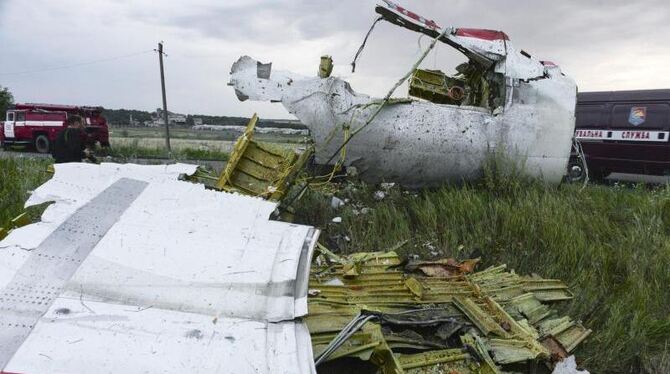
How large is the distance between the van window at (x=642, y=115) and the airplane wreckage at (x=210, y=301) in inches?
363

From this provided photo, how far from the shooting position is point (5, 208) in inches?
187

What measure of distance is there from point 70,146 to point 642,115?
36.9 feet

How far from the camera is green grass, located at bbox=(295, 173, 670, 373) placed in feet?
12.0

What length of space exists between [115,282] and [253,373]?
729 millimetres

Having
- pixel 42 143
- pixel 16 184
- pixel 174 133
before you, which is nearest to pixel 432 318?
pixel 16 184

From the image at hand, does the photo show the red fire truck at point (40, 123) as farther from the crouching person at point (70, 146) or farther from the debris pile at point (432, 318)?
the debris pile at point (432, 318)

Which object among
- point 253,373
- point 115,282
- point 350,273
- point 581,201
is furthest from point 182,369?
point 581,201

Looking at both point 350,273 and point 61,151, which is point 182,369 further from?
point 61,151

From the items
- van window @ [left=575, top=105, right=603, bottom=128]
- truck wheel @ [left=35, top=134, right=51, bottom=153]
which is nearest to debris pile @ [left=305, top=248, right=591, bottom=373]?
van window @ [left=575, top=105, right=603, bottom=128]

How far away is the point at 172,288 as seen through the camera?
211 centimetres

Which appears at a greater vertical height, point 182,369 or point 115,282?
point 115,282

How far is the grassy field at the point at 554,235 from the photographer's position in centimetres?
366

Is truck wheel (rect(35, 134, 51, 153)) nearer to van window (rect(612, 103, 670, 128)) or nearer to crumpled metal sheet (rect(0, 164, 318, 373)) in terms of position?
van window (rect(612, 103, 670, 128))

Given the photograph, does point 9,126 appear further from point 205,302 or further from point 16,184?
point 205,302
